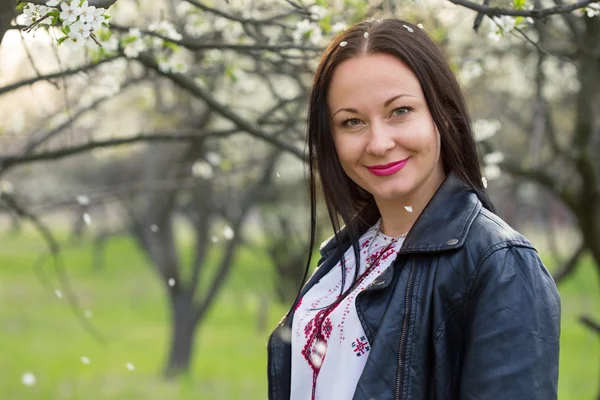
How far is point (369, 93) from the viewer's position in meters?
1.82

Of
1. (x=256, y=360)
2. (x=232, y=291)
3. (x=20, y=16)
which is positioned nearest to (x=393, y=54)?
(x=20, y=16)

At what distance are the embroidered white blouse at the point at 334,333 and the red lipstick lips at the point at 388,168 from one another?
23cm

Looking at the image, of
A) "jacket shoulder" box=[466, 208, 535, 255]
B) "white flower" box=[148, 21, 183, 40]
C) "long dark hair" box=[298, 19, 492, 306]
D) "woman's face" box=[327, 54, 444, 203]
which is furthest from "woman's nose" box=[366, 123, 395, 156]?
"white flower" box=[148, 21, 183, 40]

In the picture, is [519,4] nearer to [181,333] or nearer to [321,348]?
[321,348]

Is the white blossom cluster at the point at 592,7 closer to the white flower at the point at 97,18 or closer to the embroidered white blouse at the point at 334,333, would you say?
the embroidered white blouse at the point at 334,333

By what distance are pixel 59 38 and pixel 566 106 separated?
23.0ft

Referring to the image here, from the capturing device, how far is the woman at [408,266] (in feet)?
5.07

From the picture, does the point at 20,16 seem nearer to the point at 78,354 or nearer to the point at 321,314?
the point at 321,314

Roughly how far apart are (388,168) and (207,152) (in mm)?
6964

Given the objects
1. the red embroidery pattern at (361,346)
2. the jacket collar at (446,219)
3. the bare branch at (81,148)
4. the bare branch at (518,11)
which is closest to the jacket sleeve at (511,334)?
the jacket collar at (446,219)

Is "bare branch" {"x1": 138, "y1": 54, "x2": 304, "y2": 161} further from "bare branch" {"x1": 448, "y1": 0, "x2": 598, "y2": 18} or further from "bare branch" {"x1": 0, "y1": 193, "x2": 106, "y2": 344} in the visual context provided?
"bare branch" {"x1": 448, "y1": 0, "x2": 598, "y2": 18}

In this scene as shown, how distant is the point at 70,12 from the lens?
1847 mm

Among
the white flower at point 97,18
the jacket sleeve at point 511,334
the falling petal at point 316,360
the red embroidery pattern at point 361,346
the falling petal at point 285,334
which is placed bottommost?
the jacket sleeve at point 511,334

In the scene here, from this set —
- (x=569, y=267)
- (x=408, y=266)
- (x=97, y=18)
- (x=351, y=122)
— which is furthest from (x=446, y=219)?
(x=569, y=267)
